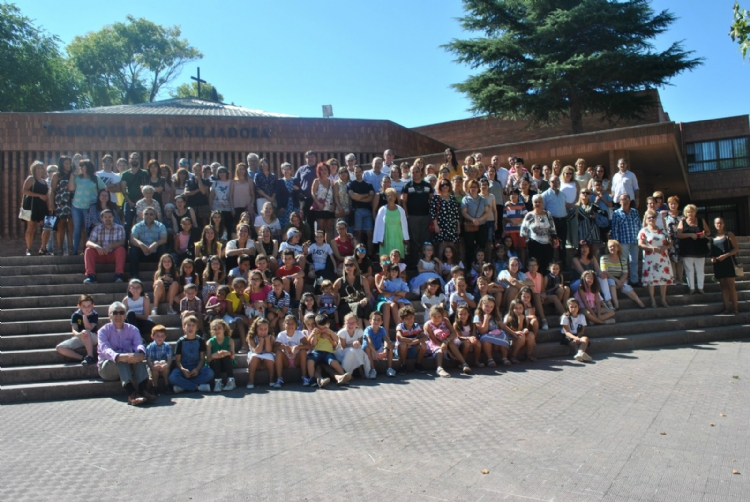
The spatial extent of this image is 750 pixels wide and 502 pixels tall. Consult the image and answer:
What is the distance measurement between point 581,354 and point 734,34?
4.74m

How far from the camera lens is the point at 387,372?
28.3 ft

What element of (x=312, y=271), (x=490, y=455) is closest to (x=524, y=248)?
(x=312, y=271)

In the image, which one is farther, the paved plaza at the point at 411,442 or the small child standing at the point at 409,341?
the small child standing at the point at 409,341

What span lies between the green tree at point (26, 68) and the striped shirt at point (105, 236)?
31.3 meters

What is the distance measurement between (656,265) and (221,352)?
7.94 meters

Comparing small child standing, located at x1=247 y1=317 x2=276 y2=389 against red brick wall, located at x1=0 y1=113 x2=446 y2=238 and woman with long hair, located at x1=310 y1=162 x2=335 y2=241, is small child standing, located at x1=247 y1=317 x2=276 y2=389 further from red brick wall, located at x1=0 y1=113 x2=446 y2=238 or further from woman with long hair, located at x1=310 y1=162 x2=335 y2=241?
red brick wall, located at x1=0 y1=113 x2=446 y2=238

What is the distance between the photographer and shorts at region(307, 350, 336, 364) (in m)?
8.33

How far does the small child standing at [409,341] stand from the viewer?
28.8ft

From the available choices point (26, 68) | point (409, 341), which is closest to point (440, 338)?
point (409, 341)

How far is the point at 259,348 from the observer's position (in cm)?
827

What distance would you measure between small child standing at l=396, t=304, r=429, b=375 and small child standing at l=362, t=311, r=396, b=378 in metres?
0.17

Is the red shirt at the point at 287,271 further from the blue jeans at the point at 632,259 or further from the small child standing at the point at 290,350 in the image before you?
the blue jeans at the point at 632,259

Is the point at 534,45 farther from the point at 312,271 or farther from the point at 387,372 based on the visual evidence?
the point at 387,372

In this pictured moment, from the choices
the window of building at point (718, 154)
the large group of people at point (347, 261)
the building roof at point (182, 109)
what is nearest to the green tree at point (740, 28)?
Result: the large group of people at point (347, 261)
